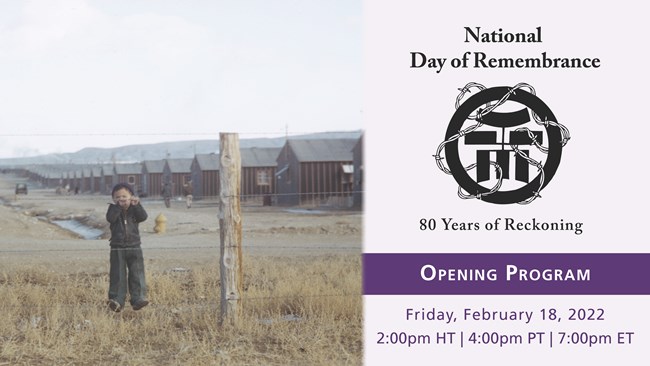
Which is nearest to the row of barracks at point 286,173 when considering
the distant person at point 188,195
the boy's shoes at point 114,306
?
the distant person at point 188,195

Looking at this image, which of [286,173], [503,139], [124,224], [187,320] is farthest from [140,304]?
[286,173]

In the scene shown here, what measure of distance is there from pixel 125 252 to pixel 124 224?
1.02ft

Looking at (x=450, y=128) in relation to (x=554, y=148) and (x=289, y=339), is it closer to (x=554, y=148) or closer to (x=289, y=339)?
(x=554, y=148)

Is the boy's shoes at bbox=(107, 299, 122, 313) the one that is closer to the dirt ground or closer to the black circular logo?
the dirt ground

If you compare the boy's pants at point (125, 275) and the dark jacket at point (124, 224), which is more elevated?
the dark jacket at point (124, 224)

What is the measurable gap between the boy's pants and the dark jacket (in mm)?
78

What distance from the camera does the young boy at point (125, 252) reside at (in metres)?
8.37

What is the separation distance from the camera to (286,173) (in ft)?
150

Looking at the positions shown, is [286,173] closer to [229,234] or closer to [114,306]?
[114,306]

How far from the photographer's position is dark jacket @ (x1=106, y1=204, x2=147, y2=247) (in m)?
8.36

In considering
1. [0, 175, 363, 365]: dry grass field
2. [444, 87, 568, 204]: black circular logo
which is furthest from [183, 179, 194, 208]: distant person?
[444, 87, 568, 204]: black circular logo

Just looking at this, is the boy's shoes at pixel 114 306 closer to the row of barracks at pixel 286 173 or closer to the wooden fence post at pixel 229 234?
the wooden fence post at pixel 229 234

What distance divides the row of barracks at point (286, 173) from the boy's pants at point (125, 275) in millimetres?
18809

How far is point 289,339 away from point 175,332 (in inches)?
46.3
